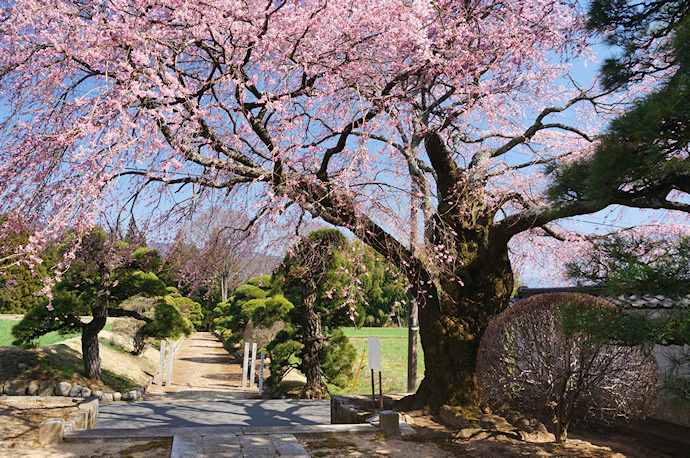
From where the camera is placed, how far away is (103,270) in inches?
418

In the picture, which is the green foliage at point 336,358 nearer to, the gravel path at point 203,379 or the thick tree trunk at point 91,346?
the gravel path at point 203,379

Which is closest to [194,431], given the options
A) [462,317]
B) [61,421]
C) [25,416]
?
[61,421]

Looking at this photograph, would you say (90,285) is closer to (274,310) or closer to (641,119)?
(274,310)

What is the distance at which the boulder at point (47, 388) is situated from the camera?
9.03 m

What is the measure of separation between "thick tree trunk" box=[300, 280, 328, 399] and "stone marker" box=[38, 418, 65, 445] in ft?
21.8

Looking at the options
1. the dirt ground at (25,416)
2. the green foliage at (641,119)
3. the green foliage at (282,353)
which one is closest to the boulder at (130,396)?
the green foliage at (282,353)

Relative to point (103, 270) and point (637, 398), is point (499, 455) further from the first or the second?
point (103, 270)

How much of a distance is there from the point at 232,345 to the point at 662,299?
18.4 metres

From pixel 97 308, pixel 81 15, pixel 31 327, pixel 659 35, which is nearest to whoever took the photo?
pixel 659 35

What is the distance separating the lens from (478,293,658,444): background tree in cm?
477

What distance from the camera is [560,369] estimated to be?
4.79 m

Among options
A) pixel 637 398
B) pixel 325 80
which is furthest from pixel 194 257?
pixel 637 398

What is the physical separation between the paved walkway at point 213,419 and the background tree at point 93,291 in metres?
→ 1.90

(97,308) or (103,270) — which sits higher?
(103,270)
